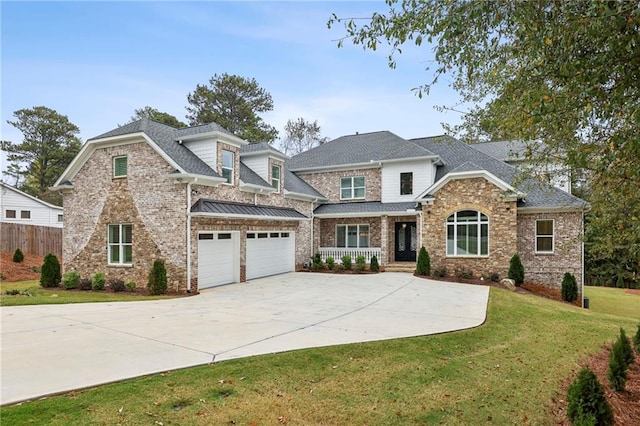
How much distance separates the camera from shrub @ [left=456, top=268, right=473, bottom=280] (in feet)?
54.8

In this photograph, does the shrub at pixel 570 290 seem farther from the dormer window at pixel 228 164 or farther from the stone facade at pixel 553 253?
the dormer window at pixel 228 164

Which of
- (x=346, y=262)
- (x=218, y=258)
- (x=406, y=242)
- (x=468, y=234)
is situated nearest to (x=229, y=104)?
(x=346, y=262)

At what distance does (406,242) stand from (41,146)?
117ft

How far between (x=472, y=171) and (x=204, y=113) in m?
28.8

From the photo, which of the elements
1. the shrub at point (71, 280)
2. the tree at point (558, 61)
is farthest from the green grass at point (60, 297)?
the tree at point (558, 61)

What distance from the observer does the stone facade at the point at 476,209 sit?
1650 cm

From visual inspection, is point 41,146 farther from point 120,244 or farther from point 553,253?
point 553,253

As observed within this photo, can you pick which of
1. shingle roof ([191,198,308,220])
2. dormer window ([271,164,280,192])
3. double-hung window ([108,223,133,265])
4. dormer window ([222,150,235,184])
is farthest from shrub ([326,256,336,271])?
double-hung window ([108,223,133,265])

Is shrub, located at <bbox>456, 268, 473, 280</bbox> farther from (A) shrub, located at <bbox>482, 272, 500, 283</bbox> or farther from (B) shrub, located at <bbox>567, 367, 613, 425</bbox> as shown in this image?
(B) shrub, located at <bbox>567, 367, 613, 425</bbox>

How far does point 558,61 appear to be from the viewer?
13.3 ft

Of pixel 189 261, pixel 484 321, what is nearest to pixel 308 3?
pixel 484 321

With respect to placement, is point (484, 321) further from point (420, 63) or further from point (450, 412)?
point (420, 63)

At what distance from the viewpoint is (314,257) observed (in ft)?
68.3

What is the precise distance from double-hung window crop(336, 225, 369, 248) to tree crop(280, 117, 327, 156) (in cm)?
2256
